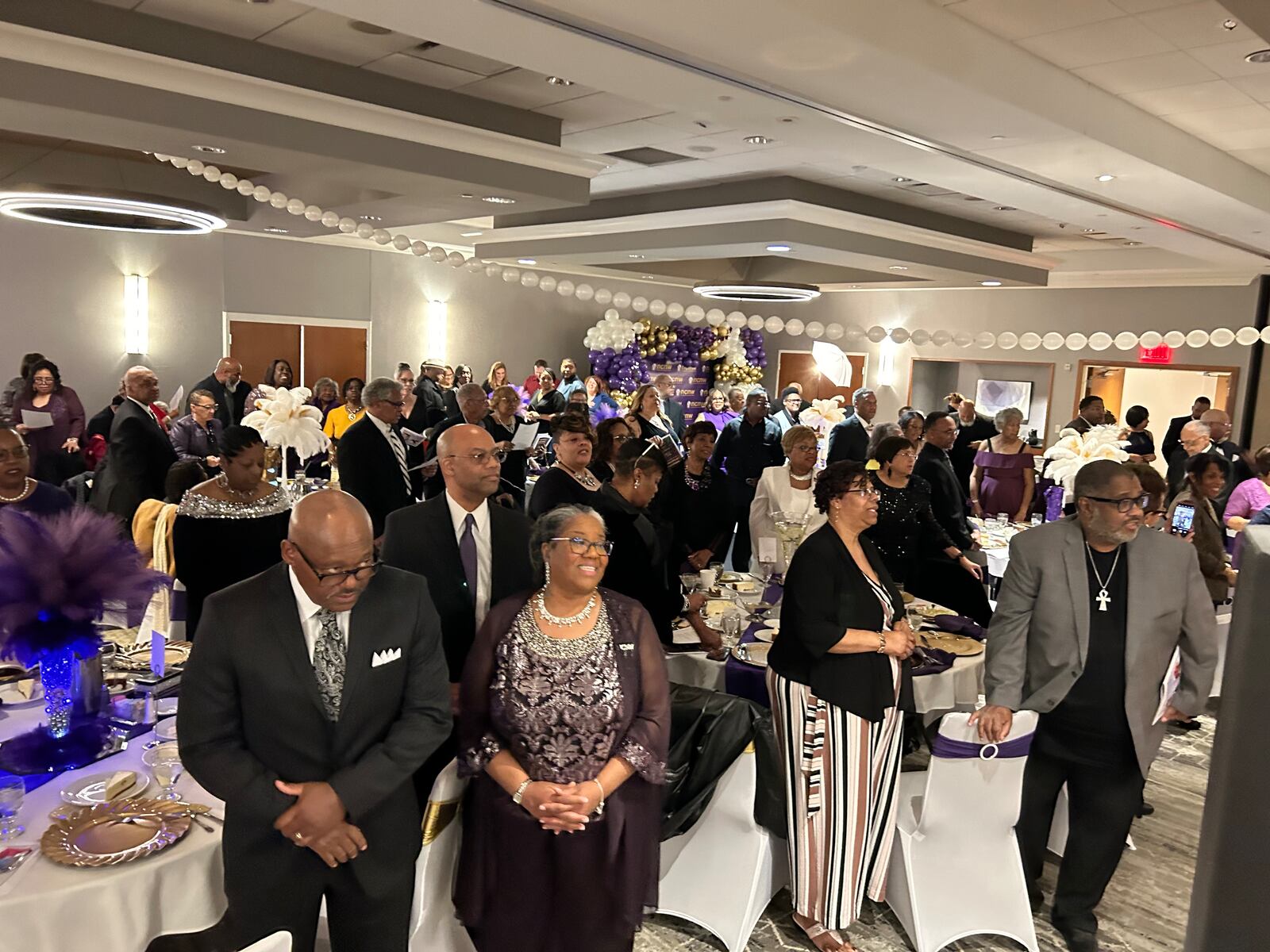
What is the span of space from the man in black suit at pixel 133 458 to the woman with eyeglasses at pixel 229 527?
209 cm

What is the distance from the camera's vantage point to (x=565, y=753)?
2326mm

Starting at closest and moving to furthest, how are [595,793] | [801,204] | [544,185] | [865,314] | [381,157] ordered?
[595,793], [381,157], [544,185], [801,204], [865,314]

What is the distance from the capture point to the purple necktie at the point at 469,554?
286cm

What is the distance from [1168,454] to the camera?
29.9 feet

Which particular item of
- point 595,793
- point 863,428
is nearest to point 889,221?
point 863,428

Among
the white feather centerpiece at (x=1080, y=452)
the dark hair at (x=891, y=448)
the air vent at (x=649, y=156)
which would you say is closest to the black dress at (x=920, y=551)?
the dark hair at (x=891, y=448)

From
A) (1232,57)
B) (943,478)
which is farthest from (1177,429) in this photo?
(1232,57)

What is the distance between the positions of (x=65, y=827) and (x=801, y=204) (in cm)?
690

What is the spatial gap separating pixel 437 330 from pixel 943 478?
28.2 feet

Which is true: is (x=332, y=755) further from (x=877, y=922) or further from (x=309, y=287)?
(x=309, y=287)

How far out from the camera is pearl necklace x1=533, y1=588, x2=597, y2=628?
2.35 meters

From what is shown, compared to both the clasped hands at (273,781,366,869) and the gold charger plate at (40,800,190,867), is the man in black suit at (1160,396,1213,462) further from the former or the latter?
the gold charger plate at (40,800,190,867)

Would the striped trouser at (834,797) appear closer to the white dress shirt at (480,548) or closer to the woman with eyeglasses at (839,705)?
the woman with eyeglasses at (839,705)

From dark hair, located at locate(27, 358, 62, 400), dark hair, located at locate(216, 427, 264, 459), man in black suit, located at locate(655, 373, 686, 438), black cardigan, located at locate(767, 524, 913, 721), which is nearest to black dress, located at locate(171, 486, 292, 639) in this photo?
dark hair, located at locate(216, 427, 264, 459)
